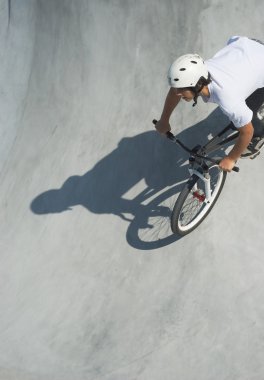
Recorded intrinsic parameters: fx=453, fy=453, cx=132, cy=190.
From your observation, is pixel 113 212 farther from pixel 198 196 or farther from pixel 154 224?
pixel 198 196

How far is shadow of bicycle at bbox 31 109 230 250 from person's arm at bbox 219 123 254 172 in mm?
1695

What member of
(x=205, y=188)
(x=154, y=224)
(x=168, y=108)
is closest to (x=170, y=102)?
(x=168, y=108)

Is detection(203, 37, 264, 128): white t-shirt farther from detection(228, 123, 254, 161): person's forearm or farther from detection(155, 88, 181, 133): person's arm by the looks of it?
detection(155, 88, 181, 133): person's arm

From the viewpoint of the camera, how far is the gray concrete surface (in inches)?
228

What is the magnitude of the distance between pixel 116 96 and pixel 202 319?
157 inches

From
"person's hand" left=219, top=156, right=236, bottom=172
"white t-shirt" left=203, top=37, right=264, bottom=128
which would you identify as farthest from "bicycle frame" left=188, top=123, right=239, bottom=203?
"white t-shirt" left=203, top=37, right=264, bottom=128

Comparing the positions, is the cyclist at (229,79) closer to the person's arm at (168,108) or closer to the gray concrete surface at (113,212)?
A: the person's arm at (168,108)

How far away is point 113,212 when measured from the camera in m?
7.05

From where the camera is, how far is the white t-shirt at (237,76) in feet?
15.3

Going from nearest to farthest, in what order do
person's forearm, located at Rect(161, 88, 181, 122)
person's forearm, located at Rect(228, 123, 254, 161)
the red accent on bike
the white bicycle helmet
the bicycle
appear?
Result: the white bicycle helmet → person's forearm, located at Rect(228, 123, 254, 161) → person's forearm, located at Rect(161, 88, 181, 122) → the bicycle → the red accent on bike

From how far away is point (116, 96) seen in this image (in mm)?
7789

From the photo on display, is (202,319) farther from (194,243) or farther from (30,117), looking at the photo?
(30,117)

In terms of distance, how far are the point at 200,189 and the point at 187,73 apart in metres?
2.33

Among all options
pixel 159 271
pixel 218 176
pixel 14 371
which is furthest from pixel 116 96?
pixel 14 371
